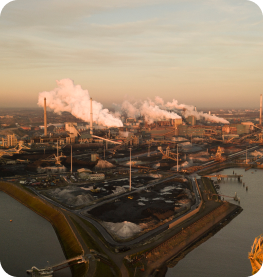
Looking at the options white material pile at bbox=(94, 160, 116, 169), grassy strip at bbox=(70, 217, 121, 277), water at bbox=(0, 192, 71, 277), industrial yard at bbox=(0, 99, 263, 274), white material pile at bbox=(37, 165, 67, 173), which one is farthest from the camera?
white material pile at bbox=(94, 160, 116, 169)

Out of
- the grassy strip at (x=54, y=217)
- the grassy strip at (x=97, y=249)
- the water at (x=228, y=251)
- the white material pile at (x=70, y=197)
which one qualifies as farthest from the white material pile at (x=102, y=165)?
the grassy strip at (x=97, y=249)

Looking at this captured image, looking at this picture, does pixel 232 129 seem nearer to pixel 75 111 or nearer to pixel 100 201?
pixel 75 111

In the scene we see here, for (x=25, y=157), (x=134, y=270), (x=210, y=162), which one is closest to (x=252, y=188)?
(x=210, y=162)

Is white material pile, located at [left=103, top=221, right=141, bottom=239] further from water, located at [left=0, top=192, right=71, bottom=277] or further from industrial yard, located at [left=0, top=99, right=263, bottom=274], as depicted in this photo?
water, located at [left=0, top=192, right=71, bottom=277]

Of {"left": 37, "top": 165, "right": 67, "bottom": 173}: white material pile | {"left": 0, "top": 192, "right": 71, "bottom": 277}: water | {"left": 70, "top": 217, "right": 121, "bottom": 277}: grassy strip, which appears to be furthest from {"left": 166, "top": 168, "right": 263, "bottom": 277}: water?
{"left": 37, "top": 165, "right": 67, "bottom": 173}: white material pile

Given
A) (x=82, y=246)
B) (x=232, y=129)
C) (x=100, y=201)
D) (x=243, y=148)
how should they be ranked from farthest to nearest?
1. (x=232, y=129)
2. (x=243, y=148)
3. (x=100, y=201)
4. (x=82, y=246)

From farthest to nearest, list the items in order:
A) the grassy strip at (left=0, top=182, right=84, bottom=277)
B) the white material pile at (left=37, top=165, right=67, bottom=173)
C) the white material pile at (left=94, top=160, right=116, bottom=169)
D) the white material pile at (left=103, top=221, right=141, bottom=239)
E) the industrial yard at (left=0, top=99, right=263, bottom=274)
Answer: the white material pile at (left=94, top=160, right=116, bottom=169), the white material pile at (left=37, top=165, right=67, bottom=173), the industrial yard at (left=0, top=99, right=263, bottom=274), the white material pile at (left=103, top=221, right=141, bottom=239), the grassy strip at (left=0, top=182, right=84, bottom=277)
